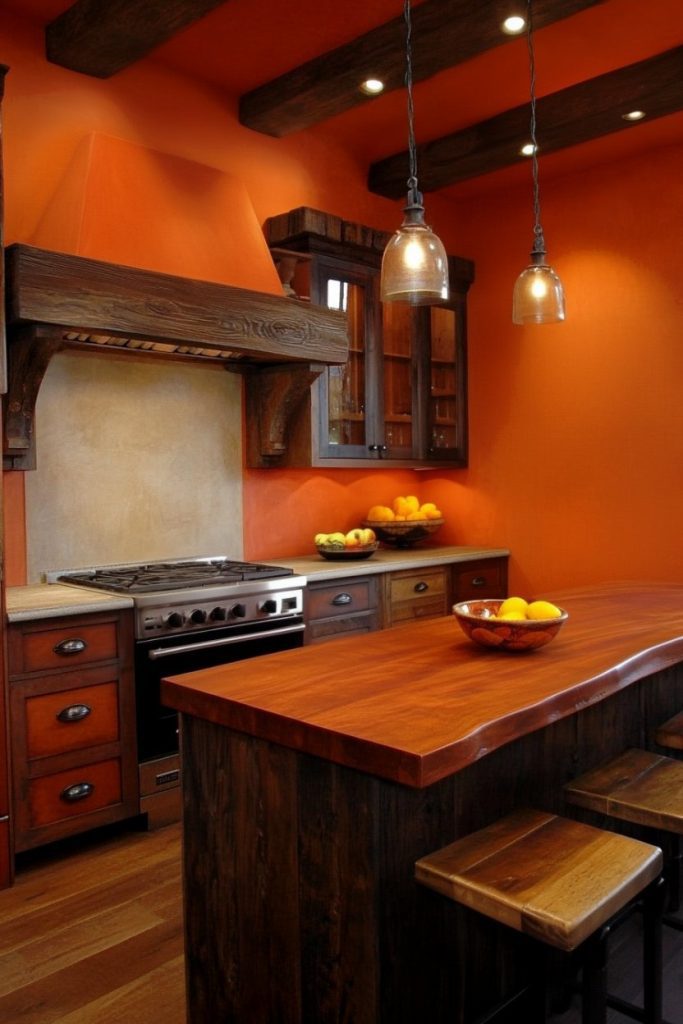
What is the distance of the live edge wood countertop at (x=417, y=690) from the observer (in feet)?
4.75

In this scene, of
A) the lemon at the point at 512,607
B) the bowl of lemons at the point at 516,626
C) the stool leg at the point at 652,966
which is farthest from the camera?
the lemon at the point at 512,607

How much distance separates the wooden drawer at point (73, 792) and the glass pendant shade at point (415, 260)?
1958 mm

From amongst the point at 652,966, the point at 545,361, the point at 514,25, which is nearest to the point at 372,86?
the point at 514,25

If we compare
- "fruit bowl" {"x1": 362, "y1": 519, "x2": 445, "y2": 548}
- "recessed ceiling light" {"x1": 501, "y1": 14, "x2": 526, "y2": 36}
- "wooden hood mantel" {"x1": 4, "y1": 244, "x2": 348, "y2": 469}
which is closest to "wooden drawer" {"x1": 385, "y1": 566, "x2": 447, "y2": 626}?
"fruit bowl" {"x1": 362, "y1": 519, "x2": 445, "y2": 548}

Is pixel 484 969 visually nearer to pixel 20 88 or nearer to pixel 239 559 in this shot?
pixel 239 559

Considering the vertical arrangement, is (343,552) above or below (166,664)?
above

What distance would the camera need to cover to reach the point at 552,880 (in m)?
1.42

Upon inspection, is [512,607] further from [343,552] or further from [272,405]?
[272,405]

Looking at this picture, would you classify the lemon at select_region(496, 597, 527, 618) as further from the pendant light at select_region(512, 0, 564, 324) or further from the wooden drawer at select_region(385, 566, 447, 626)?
the wooden drawer at select_region(385, 566, 447, 626)

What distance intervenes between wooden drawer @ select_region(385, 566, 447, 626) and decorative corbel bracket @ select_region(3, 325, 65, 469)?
5.76 feet

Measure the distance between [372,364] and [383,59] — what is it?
4.77 ft

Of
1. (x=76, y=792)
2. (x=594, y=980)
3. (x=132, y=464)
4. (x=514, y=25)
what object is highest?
(x=514, y=25)

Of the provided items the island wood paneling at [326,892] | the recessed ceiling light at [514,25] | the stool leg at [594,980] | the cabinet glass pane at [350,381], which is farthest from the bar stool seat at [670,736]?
the recessed ceiling light at [514,25]

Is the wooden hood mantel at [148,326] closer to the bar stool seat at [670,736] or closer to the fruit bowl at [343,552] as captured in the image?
the fruit bowl at [343,552]
